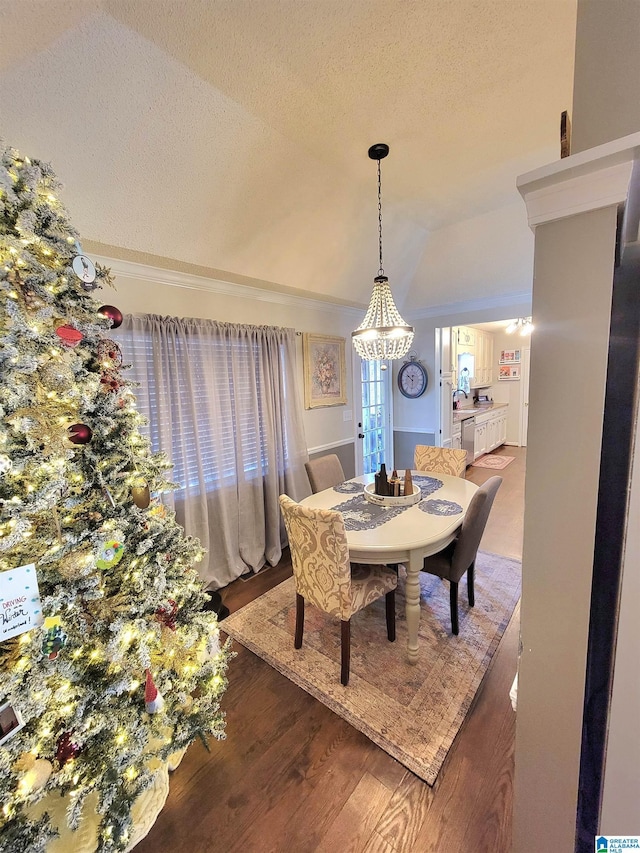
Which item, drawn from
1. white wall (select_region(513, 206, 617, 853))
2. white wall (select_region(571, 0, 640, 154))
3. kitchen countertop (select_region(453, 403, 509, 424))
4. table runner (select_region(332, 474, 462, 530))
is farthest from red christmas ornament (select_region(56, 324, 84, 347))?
kitchen countertop (select_region(453, 403, 509, 424))

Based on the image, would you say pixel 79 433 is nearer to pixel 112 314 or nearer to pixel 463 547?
pixel 112 314

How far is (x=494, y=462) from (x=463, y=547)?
4669 mm

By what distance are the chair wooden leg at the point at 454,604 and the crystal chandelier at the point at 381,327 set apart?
1553 mm

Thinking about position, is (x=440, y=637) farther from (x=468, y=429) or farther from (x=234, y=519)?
(x=468, y=429)

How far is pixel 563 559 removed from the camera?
739 mm

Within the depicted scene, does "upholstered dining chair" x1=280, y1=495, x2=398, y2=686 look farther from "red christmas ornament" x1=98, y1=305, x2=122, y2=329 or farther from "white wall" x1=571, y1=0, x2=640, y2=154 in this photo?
"white wall" x1=571, y1=0, x2=640, y2=154

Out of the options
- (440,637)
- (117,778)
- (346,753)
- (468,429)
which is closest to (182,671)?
(117,778)

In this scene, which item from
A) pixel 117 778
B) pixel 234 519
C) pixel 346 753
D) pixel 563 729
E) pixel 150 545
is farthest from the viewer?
pixel 234 519

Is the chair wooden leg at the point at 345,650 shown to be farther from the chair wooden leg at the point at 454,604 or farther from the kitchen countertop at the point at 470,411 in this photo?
the kitchen countertop at the point at 470,411

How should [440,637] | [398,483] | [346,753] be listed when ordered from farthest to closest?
[398,483] < [440,637] < [346,753]

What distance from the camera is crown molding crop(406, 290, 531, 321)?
3688mm

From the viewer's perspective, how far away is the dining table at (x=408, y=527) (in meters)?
1.76

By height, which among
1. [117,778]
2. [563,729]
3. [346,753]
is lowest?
[346,753]

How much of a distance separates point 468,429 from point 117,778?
5.47 meters
